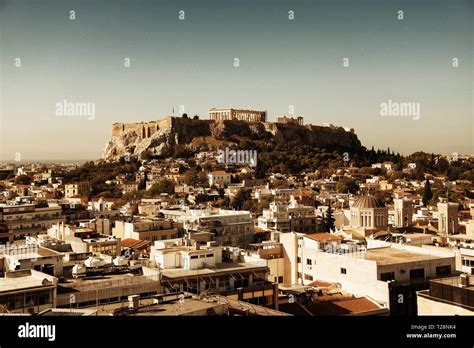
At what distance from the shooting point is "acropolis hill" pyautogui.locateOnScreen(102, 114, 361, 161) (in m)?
34.3

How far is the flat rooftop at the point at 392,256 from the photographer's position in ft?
20.6

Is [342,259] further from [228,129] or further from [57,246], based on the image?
[228,129]

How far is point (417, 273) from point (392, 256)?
403 millimetres

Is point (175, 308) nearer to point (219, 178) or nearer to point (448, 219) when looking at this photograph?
point (448, 219)

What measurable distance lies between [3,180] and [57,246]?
61.5ft

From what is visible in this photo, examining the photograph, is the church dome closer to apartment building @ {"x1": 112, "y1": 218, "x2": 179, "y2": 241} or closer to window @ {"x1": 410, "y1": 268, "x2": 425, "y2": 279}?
apartment building @ {"x1": 112, "y1": 218, "x2": 179, "y2": 241}

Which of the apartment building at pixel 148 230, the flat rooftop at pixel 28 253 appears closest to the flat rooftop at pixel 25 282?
the flat rooftop at pixel 28 253

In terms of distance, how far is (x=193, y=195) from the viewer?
22562 millimetres

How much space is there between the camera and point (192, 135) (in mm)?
35375

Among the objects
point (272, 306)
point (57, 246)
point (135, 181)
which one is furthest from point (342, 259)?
point (135, 181)

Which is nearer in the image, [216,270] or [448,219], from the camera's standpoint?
[216,270]

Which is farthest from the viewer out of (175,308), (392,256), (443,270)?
(392,256)

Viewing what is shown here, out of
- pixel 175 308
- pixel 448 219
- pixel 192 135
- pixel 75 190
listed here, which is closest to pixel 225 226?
pixel 448 219

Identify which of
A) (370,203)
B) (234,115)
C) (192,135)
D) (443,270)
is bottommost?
(443,270)
